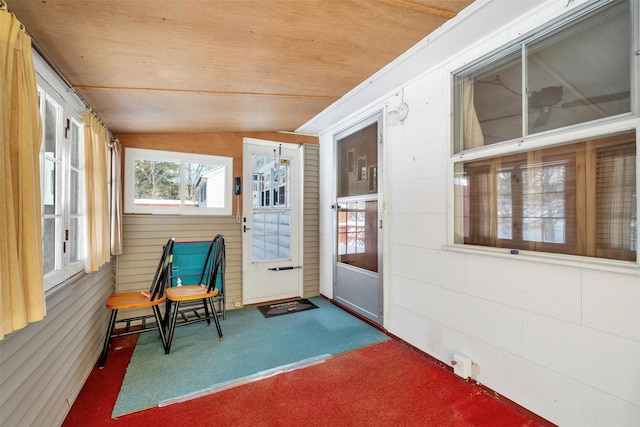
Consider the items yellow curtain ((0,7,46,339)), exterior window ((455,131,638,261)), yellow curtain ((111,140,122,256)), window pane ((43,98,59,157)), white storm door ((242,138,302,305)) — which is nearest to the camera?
yellow curtain ((0,7,46,339))

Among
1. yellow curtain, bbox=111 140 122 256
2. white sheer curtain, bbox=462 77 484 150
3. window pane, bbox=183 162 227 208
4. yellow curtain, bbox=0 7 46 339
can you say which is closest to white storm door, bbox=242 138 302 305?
window pane, bbox=183 162 227 208

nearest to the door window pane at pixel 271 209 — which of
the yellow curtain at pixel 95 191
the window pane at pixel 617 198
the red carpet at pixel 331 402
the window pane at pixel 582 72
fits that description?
the yellow curtain at pixel 95 191

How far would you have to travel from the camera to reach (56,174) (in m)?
1.86

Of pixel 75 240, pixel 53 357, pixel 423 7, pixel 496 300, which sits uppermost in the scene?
pixel 423 7

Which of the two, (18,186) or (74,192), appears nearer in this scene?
(18,186)

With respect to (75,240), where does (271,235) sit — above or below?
below

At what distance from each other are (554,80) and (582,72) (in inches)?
5.1

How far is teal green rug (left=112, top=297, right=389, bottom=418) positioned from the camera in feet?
6.80

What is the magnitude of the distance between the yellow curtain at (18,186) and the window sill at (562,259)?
252 cm

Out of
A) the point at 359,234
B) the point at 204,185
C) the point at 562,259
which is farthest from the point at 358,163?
the point at 562,259

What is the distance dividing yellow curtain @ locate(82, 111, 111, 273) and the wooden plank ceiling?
24cm

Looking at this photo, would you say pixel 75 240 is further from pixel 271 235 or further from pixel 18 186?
pixel 271 235

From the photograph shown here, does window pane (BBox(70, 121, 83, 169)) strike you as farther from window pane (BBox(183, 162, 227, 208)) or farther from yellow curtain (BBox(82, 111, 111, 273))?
window pane (BBox(183, 162, 227, 208))

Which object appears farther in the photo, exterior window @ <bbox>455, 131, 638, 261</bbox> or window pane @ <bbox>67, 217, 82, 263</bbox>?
window pane @ <bbox>67, 217, 82, 263</bbox>
